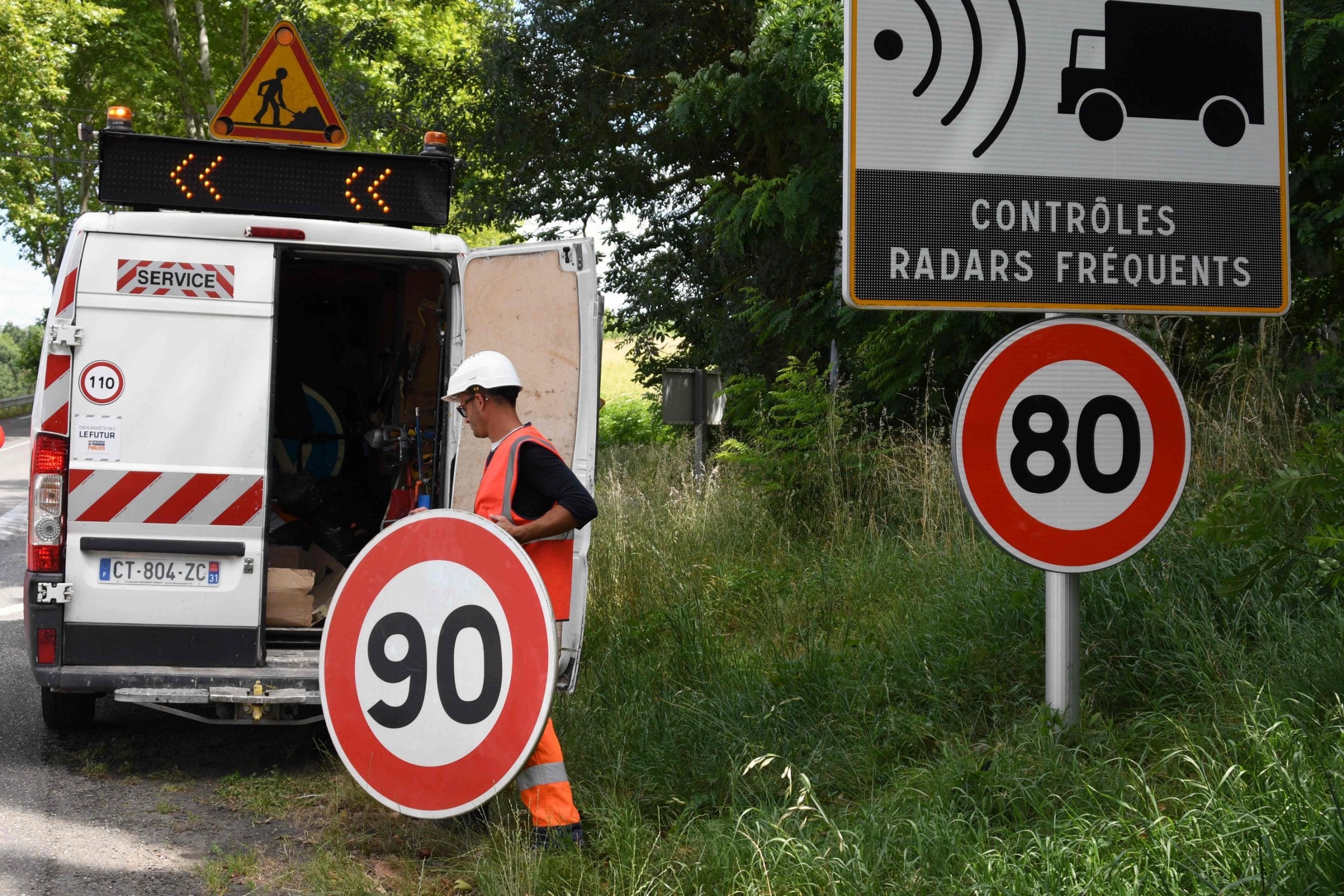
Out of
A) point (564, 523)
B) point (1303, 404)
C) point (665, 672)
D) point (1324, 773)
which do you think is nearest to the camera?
point (1324, 773)

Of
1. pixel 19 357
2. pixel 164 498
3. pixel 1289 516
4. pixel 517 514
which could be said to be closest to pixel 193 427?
pixel 164 498

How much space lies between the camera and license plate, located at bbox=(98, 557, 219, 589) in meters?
5.78

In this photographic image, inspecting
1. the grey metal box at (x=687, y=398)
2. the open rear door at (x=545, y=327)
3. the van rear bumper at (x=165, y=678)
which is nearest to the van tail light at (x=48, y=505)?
the van rear bumper at (x=165, y=678)

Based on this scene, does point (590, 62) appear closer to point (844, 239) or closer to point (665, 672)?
point (665, 672)

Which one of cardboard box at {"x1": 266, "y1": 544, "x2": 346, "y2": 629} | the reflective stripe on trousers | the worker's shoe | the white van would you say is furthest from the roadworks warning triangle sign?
the worker's shoe

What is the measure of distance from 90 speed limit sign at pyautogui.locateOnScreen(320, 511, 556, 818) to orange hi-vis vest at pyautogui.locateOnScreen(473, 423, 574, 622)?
983 mm

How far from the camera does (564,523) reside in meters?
4.66

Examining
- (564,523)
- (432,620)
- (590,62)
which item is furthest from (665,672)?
(590,62)

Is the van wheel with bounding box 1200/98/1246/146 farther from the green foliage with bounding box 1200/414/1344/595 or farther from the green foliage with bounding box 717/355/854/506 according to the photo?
the green foliage with bounding box 717/355/854/506

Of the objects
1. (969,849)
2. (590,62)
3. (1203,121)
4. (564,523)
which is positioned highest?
(590,62)

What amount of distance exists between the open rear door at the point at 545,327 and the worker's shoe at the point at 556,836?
6.85 ft

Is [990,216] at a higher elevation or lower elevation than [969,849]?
higher

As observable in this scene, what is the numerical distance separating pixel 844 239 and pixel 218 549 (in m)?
3.60

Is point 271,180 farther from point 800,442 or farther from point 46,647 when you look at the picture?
point 800,442
